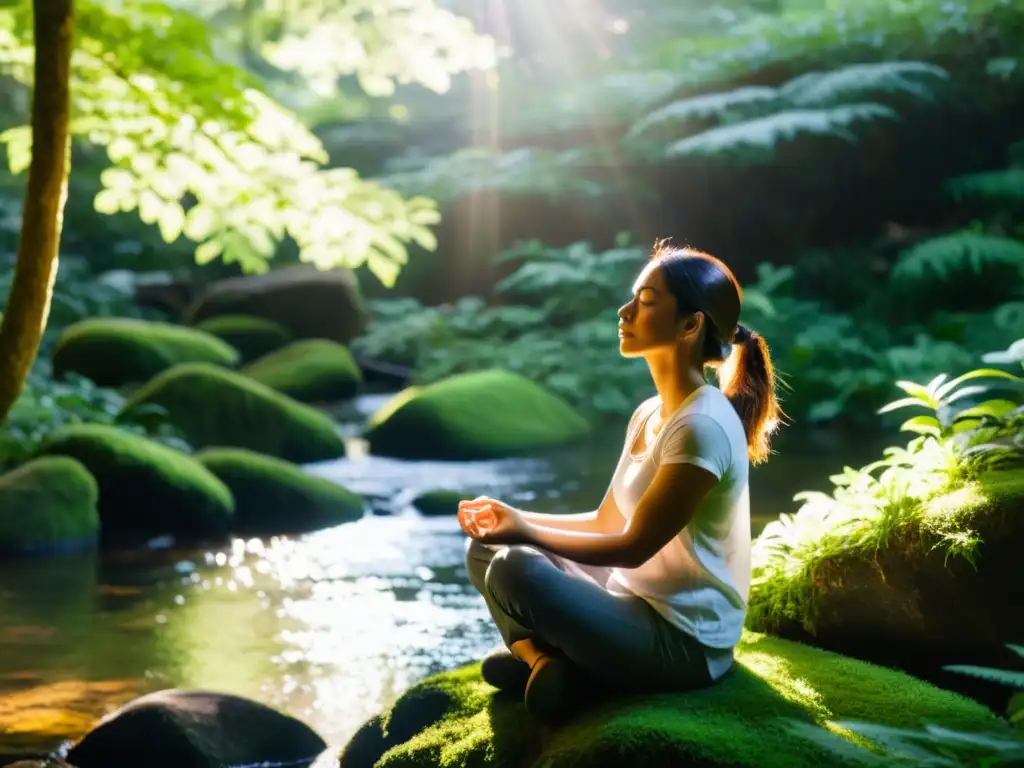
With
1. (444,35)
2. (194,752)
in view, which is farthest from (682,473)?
(444,35)

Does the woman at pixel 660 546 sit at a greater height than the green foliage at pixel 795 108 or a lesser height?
lesser

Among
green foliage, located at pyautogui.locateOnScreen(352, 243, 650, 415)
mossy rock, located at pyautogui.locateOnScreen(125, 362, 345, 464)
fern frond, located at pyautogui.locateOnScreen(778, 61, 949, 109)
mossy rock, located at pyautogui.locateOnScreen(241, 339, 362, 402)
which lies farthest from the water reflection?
fern frond, located at pyautogui.locateOnScreen(778, 61, 949, 109)

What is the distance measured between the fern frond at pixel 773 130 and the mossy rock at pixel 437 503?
756 cm

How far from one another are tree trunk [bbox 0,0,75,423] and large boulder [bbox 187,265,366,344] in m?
11.7

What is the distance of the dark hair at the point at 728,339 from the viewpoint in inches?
111

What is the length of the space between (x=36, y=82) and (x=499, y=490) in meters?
6.05

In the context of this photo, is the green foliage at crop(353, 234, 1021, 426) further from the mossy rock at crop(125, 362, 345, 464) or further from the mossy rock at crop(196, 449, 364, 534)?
the mossy rock at crop(196, 449, 364, 534)

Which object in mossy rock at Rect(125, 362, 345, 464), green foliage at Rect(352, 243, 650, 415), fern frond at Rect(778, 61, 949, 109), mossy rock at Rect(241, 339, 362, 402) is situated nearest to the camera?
mossy rock at Rect(125, 362, 345, 464)

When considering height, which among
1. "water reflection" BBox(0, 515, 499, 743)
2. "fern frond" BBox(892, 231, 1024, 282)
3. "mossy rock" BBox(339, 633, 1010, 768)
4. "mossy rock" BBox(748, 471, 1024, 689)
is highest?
"fern frond" BBox(892, 231, 1024, 282)

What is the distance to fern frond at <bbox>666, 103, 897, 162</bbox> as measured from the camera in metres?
14.2

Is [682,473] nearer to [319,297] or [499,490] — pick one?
[499,490]

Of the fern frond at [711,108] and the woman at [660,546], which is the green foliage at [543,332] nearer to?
the fern frond at [711,108]

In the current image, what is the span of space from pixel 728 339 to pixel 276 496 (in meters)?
5.87

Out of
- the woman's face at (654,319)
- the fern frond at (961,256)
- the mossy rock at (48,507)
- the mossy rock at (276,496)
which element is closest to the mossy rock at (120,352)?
the mossy rock at (276,496)
